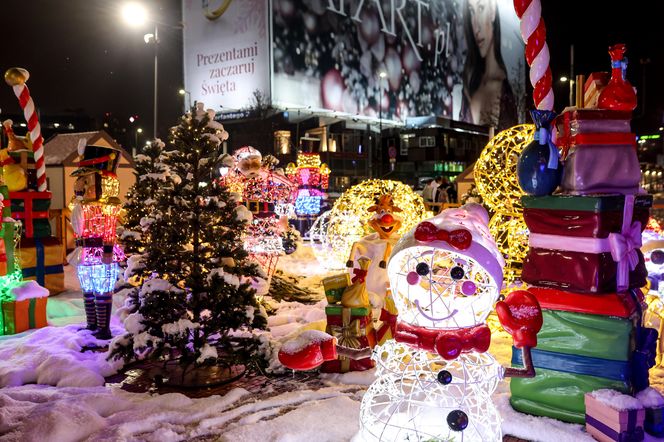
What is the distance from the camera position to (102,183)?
6414 millimetres

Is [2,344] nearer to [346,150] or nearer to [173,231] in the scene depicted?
[173,231]

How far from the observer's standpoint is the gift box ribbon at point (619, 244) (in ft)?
12.0

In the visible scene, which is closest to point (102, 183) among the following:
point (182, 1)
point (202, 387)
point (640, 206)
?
point (202, 387)

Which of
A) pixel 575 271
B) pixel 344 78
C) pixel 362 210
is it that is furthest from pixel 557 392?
pixel 344 78

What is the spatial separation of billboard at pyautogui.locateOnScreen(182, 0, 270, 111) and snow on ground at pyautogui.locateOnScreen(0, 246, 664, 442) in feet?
94.7

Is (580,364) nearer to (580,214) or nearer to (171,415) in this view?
(580,214)

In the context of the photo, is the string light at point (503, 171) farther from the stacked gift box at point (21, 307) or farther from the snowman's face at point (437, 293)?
the stacked gift box at point (21, 307)

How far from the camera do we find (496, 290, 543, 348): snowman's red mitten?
10.2 feet

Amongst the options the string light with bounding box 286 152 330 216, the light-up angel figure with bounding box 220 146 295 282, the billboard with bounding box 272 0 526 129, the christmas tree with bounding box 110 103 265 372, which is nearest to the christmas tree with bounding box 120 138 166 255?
the christmas tree with bounding box 110 103 265 372

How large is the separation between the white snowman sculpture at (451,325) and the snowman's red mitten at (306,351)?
679 mm

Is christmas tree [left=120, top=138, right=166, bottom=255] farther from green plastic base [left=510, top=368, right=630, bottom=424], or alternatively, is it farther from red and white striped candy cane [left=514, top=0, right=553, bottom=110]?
green plastic base [left=510, top=368, right=630, bottom=424]

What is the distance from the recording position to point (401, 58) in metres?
43.6

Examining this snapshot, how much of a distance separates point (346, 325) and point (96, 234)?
3.24 m

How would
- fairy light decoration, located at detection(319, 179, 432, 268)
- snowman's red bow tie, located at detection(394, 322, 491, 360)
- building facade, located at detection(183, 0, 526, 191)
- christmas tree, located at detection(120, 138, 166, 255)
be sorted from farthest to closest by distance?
building facade, located at detection(183, 0, 526, 191) → fairy light decoration, located at detection(319, 179, 432, 268) → christmas tree, located at detection(120, 138, 166, 255) → snowman's red bow tie, located at detection(394, 322, 491, 360)
